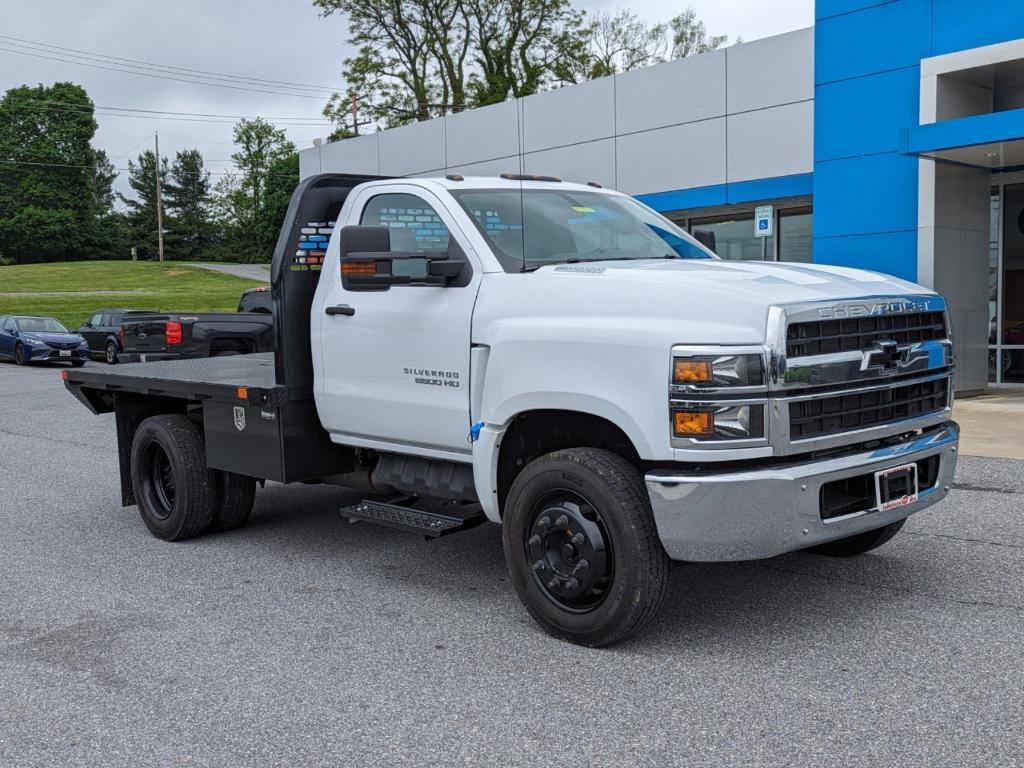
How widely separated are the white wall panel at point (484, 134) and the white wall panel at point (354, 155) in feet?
9.69

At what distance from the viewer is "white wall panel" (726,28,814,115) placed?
16.6 meters

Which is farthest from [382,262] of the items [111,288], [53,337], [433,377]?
[111,288]

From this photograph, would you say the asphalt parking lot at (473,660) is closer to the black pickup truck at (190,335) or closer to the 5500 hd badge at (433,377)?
the 5500 hd badge at (433,377)

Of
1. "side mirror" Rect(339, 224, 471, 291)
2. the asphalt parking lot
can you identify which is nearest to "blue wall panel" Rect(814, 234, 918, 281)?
the asphalt parking lot

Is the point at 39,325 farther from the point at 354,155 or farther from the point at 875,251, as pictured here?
the point at 875,251

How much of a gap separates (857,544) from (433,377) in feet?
8.26

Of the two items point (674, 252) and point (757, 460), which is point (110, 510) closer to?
point (674, 252)

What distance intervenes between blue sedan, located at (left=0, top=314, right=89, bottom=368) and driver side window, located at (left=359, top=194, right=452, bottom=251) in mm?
24335

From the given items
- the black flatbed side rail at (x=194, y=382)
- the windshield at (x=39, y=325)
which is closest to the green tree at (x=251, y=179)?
the windshield at (x=39, y=325)

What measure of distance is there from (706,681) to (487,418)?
1.55m

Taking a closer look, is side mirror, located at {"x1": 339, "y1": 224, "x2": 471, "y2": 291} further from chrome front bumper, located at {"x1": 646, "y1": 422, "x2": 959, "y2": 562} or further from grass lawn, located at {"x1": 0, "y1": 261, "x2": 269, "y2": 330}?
grass lawn, located at {"x1": 0, "y1": 261, "x2": 269, "y2": 330}

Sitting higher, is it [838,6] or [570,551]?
[838,6]

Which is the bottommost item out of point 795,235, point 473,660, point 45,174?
point 473,660

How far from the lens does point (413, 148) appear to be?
24.4 metres
